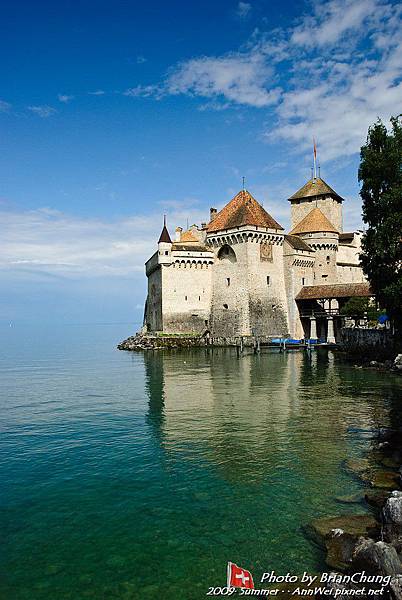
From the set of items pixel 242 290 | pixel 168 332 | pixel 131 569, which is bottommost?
pixel 131 569

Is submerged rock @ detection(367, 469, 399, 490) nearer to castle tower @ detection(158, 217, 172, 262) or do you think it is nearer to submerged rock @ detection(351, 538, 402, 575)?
submerged rock @ detection(351, 538, 402, 575)

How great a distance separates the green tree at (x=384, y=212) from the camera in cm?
2022

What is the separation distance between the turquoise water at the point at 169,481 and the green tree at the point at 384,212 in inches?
188

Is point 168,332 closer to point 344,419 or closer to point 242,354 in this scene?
point 242,354

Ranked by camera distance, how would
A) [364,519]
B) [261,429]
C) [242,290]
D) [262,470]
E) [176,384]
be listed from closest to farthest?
[364,519], [262,470], [261,429], [176,384], [242,290]

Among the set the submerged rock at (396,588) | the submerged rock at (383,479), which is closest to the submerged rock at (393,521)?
the submerged rock at (396,588)

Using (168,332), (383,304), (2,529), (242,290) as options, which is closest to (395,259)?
(383,304)

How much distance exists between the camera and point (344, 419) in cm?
1678

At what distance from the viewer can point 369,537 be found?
800cm

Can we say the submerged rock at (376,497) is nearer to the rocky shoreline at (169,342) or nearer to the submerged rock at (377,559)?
the submerged rock at (377,559)

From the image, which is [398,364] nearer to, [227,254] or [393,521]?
[393,521]

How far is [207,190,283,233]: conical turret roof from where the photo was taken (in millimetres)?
47688

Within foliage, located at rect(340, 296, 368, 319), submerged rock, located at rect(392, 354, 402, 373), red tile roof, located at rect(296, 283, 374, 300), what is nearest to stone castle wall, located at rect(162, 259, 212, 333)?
red tile roof, located at rect(296, 283, 374, 300)

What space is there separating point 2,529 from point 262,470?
5875 millimetres
